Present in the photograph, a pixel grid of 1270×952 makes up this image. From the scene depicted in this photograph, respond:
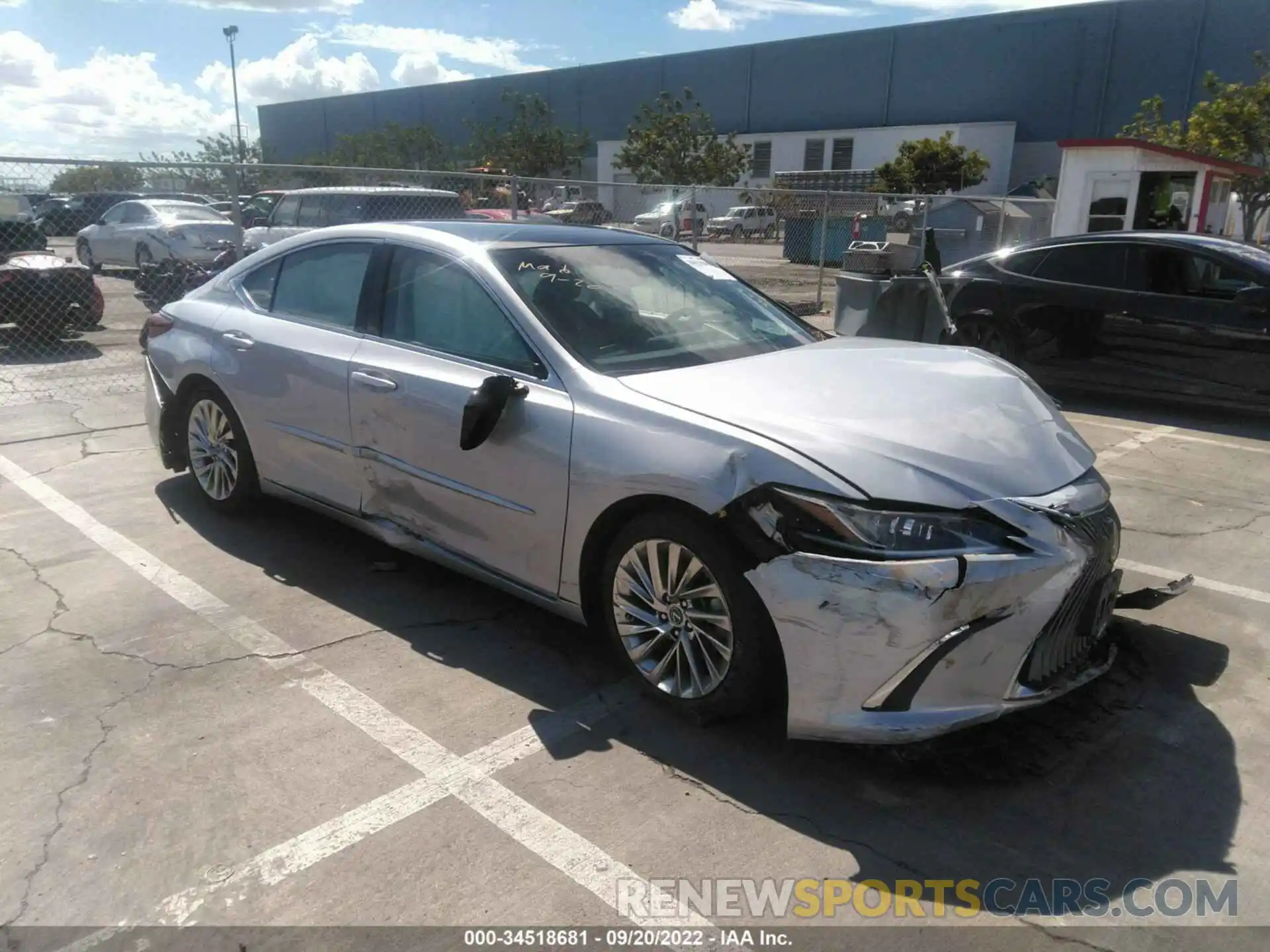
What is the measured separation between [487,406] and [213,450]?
2.41 metres

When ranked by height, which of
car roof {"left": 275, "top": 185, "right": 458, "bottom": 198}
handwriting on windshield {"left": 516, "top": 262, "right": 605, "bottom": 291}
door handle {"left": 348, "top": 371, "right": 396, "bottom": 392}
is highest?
car roof {"left": 275, "top": 185, "right": 458, "bottom": 198}

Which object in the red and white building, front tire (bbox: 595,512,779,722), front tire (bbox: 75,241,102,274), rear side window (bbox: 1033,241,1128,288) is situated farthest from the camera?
front tire (bbox: 75,241,102,274)

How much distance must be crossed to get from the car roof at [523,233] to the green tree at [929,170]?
36.8 meters

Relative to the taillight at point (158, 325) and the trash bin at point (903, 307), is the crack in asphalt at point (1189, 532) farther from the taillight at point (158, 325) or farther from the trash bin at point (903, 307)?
the taillight at point (158, 325)

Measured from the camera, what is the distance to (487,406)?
3461 millimetres

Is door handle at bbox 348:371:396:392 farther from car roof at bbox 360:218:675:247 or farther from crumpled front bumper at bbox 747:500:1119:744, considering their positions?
crumpled front bumper at bbox 747:500:1119:744

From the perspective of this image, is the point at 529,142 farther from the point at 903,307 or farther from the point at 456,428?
the point at 456,428

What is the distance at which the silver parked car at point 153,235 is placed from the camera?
15.3m

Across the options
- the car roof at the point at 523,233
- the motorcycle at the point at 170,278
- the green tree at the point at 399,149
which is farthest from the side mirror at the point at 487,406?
the green tree at the point at 399,149

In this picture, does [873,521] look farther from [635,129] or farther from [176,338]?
[635,129]

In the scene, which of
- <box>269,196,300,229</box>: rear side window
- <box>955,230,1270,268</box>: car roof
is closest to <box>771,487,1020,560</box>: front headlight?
<box>955,230,1270,268</box>: car roof

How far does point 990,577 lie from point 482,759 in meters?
1.68

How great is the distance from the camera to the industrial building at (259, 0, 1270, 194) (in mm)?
42906

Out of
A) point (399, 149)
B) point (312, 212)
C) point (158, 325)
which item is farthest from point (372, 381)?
point (399, 149)
